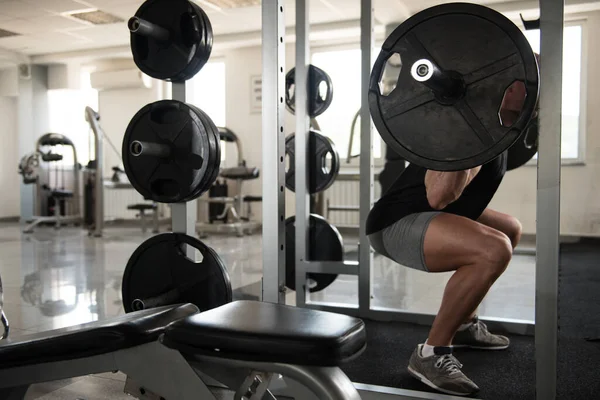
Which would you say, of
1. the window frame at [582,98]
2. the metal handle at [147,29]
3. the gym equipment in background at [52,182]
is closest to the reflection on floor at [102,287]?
the metal handle at [147,29]

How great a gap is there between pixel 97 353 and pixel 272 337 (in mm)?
410

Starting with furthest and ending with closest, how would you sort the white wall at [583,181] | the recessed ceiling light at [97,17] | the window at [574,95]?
1. the recessed ceiling light at [97,17]
2. the white wall at [583,181]
3. the window at [574,95]

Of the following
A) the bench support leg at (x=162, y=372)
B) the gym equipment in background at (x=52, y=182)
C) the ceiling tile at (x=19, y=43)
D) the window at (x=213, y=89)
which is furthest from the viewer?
the window at (x=213, y=89)

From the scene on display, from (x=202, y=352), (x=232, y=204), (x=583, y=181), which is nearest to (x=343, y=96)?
(x=232, y=204)

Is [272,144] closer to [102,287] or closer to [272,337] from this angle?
[272,337]

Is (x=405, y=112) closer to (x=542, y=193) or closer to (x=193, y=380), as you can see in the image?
(x=542, y=193)

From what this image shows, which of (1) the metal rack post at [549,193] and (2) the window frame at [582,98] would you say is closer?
(1) the metal rack post at [549,193]

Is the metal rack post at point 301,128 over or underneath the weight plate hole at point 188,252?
over

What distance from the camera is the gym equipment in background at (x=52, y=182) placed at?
7.42 metres

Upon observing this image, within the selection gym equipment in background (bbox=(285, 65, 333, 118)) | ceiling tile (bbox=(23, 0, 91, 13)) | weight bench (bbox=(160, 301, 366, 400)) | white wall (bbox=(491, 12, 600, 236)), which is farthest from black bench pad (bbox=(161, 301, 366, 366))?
ceiling tile (bbox=(23, 0, 91, 13))

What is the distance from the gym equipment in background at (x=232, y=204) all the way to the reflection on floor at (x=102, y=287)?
2.55ft

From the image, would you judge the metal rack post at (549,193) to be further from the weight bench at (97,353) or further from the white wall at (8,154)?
the white wall at (8,154)

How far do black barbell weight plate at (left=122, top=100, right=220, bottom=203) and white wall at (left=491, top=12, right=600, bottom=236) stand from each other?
4.01 meters

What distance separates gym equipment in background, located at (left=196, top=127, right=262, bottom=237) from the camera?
250 inches
